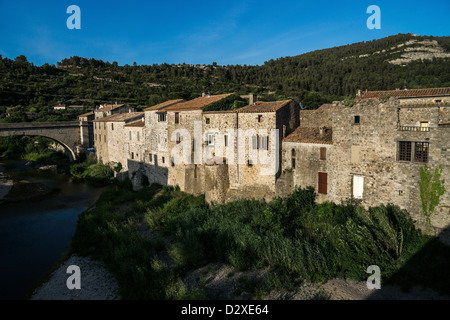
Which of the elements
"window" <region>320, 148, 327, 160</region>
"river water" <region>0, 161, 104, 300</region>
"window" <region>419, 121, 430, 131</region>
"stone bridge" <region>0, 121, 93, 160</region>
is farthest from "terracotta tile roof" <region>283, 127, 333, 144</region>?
"stone bridge" <region>0, 121, 93, 160</region>

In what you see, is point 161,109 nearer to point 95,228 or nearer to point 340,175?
point 95,228

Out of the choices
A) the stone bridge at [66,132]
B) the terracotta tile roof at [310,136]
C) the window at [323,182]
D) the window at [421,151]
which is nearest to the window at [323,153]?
the terracotta tile roof at [310,136]

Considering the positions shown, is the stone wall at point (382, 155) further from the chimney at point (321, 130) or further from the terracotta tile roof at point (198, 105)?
the terracotta tile roof at point (198, 105)

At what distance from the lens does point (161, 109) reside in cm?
2286

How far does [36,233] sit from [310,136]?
18797 millimetres

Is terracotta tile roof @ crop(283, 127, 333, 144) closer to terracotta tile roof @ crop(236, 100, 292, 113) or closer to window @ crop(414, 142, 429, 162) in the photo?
terracotta tile roof @ crop(236, 100, 292, 113)

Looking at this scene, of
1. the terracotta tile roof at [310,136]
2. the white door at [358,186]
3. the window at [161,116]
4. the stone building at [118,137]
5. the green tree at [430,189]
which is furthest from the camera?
the stone building at [118,137]

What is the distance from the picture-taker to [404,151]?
12305mm

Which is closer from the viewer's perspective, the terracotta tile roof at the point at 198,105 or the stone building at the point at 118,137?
the terracotta tile roof at the point at 198,105

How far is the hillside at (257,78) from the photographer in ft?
146

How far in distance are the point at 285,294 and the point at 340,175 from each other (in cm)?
677

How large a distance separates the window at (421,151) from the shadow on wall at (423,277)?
115 inches
